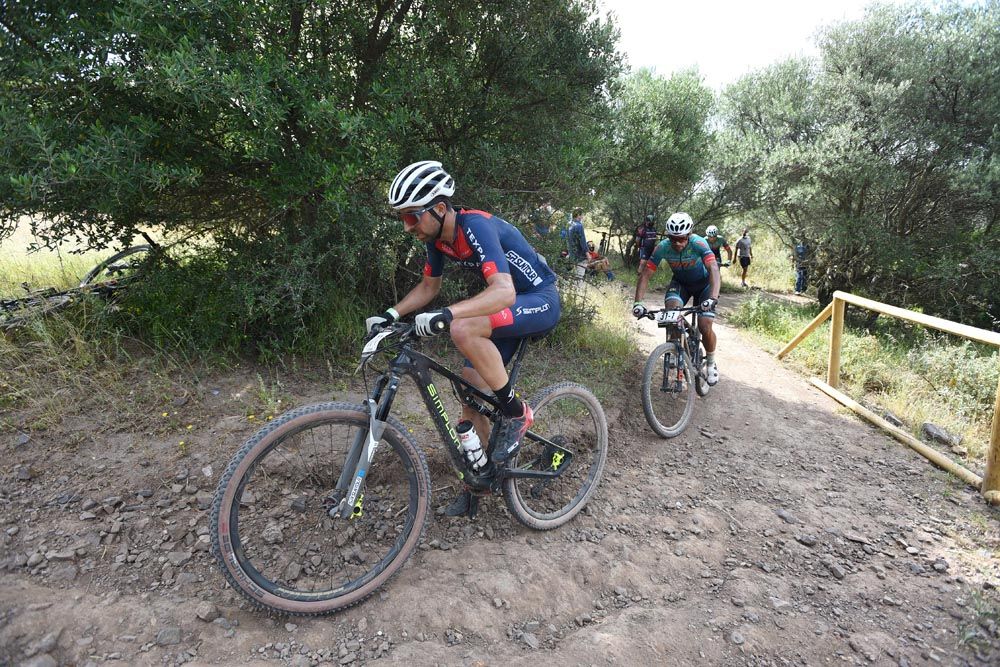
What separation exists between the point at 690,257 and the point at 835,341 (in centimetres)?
275

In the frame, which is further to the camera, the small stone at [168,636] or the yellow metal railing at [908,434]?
the yellow metal railing at [908,434]

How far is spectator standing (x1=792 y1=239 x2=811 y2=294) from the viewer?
1534 centimetres

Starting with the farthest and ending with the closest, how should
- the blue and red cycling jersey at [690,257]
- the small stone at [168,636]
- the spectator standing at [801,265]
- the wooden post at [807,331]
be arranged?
the spectator standing at [801,265] → the wooden post at [807,331] → the blue and red cycling jersey at [690,257] → the small stone at [168,636]

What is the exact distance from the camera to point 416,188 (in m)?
2.78

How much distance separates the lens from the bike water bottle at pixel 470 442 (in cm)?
309

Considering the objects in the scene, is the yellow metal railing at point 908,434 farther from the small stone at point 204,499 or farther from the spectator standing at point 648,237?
the spectator standing at point 648,237

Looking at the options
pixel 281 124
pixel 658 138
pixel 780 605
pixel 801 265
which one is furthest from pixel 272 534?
pixel 801 265

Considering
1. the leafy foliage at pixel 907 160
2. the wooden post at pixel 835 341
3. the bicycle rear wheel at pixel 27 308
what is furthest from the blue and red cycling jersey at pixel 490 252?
the leafy foliage at pixel 907 160

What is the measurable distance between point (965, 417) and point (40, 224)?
978 cm

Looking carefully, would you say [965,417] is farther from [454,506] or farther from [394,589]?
[394,589]

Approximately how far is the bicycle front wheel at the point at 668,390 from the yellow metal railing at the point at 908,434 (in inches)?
89.0

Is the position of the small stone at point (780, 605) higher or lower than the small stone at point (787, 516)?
higher

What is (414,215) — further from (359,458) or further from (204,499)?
(204,499)

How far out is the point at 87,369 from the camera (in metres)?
3.91
